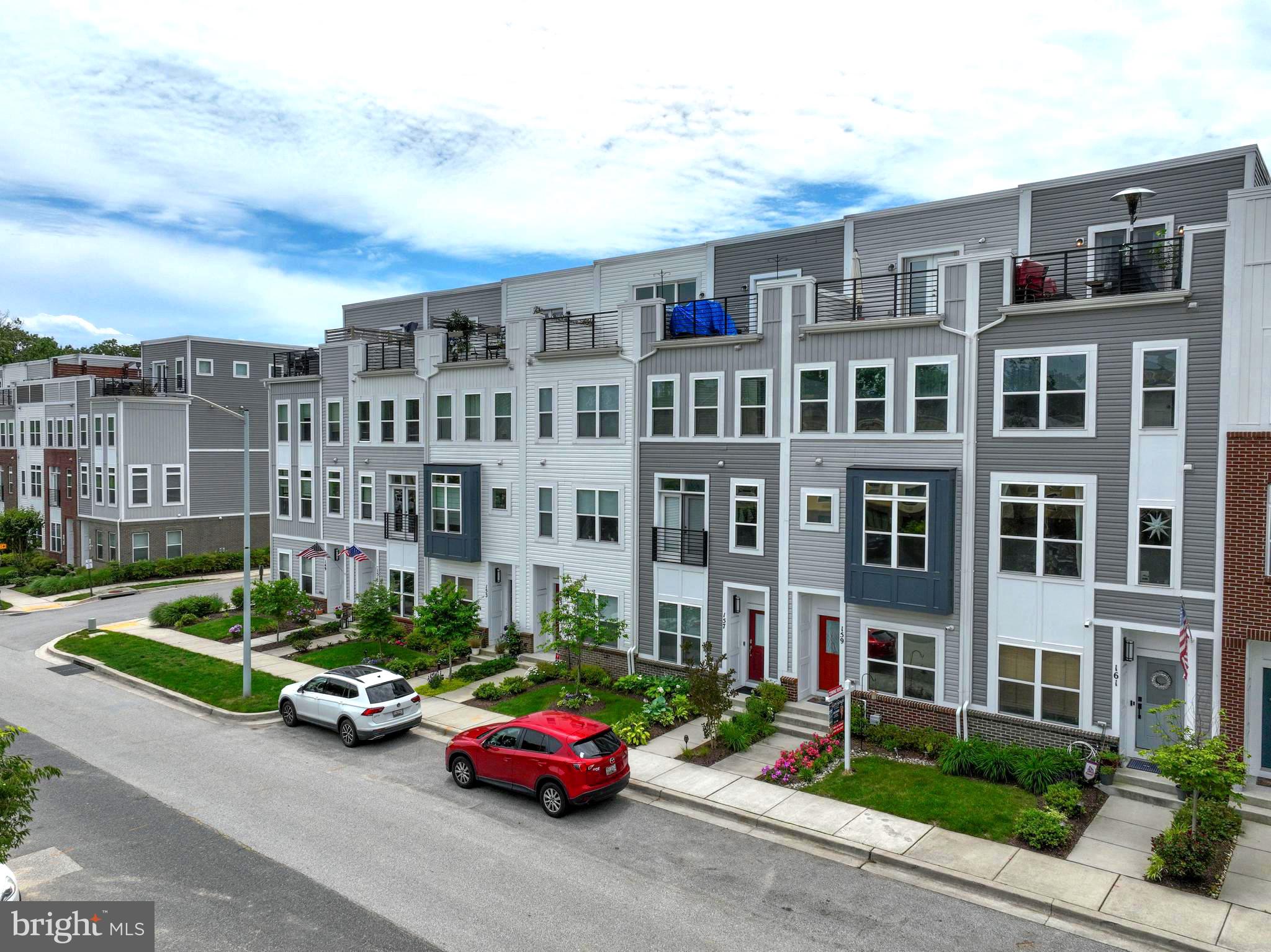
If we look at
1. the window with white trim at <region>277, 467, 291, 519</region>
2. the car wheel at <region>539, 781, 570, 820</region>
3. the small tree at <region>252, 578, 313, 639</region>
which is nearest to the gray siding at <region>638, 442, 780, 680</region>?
the car wheel at <region>539, 781, 570, 820</region>

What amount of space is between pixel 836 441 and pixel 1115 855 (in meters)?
10.7

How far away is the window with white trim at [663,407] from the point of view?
24875 mm

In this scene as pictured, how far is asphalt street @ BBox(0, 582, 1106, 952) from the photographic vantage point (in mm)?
12516

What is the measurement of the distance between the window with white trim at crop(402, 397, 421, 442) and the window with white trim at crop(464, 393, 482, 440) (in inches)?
104

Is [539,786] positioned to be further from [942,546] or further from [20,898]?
[942,546]

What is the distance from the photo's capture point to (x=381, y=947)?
1214 centimetres

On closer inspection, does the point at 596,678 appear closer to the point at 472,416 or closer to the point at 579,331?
the point at 472,416

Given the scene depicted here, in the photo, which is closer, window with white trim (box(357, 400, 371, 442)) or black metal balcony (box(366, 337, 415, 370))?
black metal balcony (box(366, 337, 415, 370))

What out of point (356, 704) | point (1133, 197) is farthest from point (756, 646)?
point (1133, 197)

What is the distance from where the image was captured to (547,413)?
2811 centimetres

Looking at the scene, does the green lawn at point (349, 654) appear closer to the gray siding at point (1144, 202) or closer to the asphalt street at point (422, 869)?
the asphalt street at point (422, 869)

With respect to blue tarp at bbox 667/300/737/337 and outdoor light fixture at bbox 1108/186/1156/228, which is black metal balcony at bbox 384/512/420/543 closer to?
blue tarp at bbox 667/300/737/337

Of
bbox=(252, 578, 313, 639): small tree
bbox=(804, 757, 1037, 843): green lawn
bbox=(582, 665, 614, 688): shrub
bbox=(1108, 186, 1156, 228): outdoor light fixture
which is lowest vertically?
bbox=(804, 757, 1037, 843): green lawn

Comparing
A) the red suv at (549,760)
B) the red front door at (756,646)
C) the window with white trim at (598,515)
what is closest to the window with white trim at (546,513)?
the window with white trim at (598,515)
